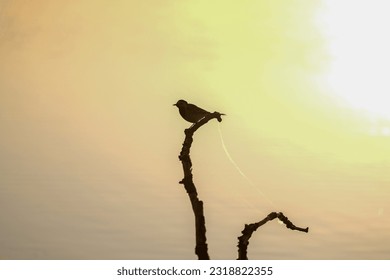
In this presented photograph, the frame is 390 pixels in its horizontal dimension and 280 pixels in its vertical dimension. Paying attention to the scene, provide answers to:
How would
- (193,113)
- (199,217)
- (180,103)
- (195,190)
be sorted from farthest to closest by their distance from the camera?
(180,103)
(193,113)
(195,190)
(199,217)

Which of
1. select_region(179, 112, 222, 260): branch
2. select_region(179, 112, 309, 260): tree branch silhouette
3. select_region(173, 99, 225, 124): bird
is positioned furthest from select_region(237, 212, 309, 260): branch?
select_region(173, 99, 225, 124): bird

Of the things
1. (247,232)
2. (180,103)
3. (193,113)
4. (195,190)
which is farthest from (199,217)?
(180,103)

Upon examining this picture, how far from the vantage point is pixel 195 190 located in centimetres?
316

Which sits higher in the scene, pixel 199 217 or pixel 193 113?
pixel 193 113

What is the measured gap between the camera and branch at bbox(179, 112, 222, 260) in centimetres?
305

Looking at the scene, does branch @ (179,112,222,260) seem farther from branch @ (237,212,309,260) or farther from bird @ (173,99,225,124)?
branch @ (237,212,309,260)

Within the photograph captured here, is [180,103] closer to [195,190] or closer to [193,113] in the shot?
[193,113]

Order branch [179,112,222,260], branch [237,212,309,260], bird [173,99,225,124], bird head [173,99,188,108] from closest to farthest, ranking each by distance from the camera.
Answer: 1. branch [179,112,222,260]
2. branch [237,212,309,260]
3. bird [173,99,225,124]
4. bird head [173,99,188,108]

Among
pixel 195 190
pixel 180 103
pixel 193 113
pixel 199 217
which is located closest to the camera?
pixel 199 217
